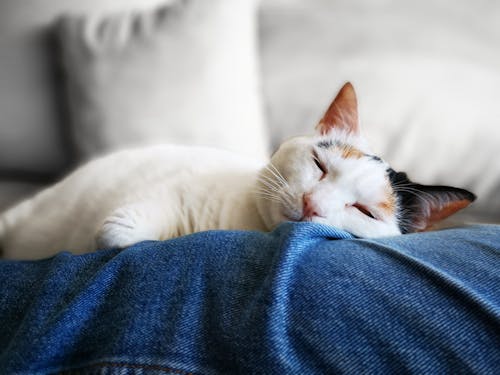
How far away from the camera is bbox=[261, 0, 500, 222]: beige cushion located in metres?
1.12

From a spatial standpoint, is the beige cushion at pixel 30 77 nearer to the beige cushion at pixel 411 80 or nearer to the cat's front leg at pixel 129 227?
the beige cushion at pixel 411 80

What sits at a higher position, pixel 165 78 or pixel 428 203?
pixel 165 78

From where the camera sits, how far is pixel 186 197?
0.83 meters

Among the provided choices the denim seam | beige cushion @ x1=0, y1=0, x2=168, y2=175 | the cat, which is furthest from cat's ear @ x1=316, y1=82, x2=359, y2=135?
beige cushion @ x1=0, y1=0, x2=168, y2=175

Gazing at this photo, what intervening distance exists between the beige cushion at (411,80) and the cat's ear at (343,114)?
0.31 meters

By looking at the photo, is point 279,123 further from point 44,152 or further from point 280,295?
point 280,295

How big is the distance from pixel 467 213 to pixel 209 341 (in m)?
0.92

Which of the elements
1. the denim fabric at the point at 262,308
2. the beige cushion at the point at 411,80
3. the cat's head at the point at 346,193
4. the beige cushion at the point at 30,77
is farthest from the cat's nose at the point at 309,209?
the beige cushion at the point at 30,77

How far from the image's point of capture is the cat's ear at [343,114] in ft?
2.66

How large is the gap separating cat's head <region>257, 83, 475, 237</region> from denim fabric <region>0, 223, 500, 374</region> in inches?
5.9

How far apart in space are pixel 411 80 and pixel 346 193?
1.89 feet

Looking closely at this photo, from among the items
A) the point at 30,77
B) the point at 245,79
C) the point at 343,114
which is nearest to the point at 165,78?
the point at 245,79

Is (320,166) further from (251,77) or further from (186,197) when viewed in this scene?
(251,77)

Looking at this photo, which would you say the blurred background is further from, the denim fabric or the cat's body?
the denim fabric
